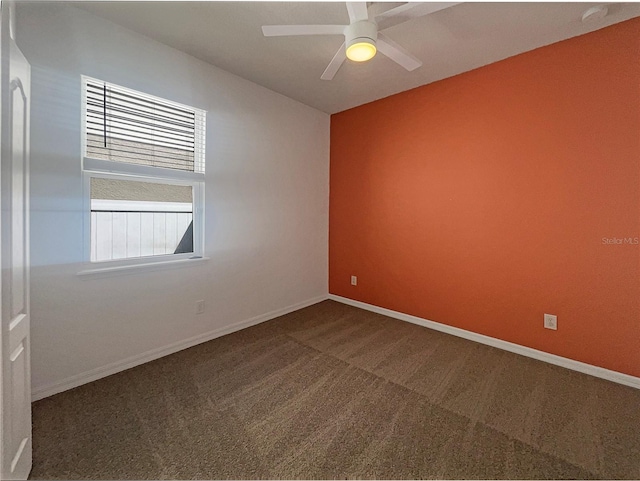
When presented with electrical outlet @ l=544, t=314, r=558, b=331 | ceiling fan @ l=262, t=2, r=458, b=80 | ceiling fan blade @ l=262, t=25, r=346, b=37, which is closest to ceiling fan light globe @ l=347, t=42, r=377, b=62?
ceiling fan @ l=262, t=2, r=458, b=80

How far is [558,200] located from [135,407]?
11.8ft

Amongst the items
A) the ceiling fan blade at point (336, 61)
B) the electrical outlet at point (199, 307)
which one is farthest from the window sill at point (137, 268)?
the ceiling fan blade at point (336, 61)

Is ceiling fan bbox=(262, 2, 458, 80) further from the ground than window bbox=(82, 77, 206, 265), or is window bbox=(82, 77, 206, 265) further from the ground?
ceiling fan bbox=(262, 2, 458, 80)

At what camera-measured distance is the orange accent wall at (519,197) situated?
2061mm

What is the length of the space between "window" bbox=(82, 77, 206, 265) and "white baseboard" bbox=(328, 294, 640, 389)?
2.44 meters

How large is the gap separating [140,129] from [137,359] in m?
1.95

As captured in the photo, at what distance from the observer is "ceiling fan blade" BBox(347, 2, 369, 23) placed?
1488 millimetres

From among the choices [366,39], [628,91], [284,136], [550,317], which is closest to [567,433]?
[550,317]

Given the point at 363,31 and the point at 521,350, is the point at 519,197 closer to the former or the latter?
the point at 521,350

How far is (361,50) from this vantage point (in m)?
1.62

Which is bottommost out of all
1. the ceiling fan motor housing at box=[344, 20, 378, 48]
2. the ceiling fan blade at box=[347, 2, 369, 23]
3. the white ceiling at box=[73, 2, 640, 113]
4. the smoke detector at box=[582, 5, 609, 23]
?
the ceiling fan motor housing at box=[344, 20, 378, 48]

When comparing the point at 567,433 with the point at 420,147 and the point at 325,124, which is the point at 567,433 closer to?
the point at 420,147

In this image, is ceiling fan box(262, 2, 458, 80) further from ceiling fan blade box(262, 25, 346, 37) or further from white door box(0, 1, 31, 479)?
white door box(0, 1, 31, 479)

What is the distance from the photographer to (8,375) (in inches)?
44.1
